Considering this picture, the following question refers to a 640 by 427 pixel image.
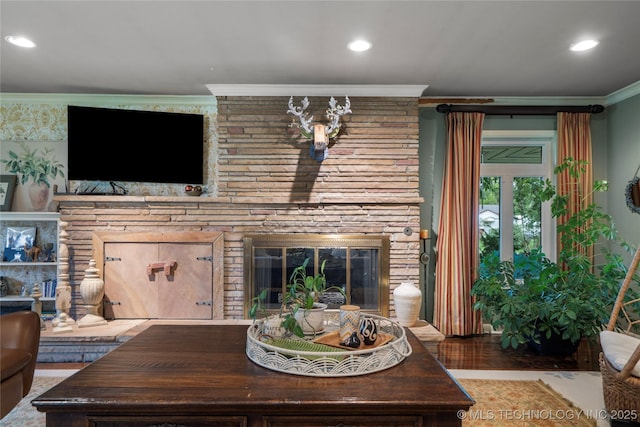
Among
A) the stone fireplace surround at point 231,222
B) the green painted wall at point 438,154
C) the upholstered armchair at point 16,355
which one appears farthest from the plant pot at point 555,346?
the upholstered armchair at point 16,355

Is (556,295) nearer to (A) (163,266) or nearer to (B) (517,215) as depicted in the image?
(B) (517,215)

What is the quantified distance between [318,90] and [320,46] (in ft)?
2.73

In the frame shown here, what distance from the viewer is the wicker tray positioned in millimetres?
1413

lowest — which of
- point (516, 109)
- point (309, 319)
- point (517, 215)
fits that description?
point (309, 319)

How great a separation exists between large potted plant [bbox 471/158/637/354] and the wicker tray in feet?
6.39

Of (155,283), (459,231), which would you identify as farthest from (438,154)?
(155,283)

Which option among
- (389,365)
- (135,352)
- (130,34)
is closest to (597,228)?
(389,365)

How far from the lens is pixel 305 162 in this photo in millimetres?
3656

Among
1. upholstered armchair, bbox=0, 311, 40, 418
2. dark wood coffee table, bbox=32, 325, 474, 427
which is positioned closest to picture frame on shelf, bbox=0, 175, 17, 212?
upholstered armchair, bbox=0, 311, 40, 418

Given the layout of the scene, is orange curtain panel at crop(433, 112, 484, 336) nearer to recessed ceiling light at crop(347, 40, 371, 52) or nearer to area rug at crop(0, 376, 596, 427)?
area rug at crop(0, 376, 596, 427)

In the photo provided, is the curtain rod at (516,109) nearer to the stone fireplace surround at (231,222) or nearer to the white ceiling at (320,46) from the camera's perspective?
the white ceiling at (320,46)

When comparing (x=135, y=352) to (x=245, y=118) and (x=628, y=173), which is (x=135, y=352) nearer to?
(x=245, y=118)

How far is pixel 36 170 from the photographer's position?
3838 mm

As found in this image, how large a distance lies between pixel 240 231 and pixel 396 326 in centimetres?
213
